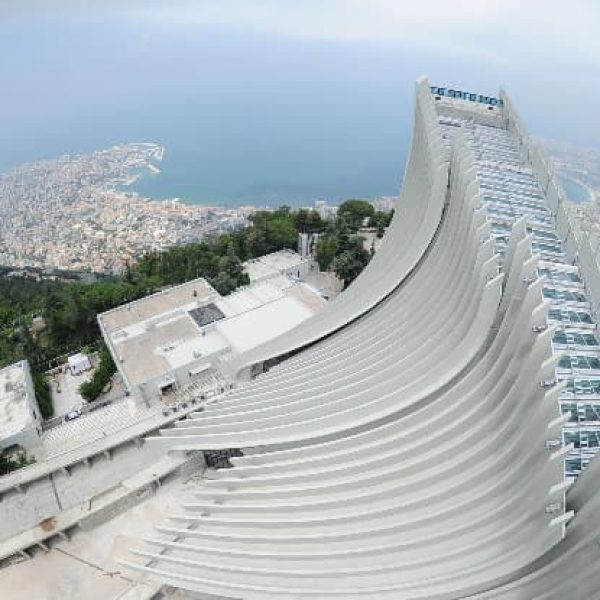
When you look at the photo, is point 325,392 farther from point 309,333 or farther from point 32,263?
point 32,263

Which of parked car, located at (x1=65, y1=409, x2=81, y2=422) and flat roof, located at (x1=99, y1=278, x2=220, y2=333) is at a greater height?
flat roof, located at (x1=99, y1=278, x2=220, y2=333)

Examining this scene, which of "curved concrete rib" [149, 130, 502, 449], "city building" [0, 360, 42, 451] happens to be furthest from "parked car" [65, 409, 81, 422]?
"curved concrete rib" [149, 130, 502, 449]

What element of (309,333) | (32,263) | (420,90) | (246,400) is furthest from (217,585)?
(32,263)

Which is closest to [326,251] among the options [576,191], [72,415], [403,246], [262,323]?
[262,323]

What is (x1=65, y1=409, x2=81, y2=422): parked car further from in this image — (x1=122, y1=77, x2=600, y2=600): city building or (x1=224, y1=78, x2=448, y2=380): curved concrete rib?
(x1=224, y1=78, x2=448, y2=380): curved concrete rib

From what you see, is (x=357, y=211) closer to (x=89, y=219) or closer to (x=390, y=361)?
(x=390, y=361)

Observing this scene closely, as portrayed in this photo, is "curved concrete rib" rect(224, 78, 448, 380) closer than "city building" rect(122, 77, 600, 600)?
No

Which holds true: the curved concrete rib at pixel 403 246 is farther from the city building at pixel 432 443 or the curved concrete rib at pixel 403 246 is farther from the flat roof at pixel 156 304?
the flat roof at pixel 156 304

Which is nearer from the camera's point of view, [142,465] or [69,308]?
[142,465]
